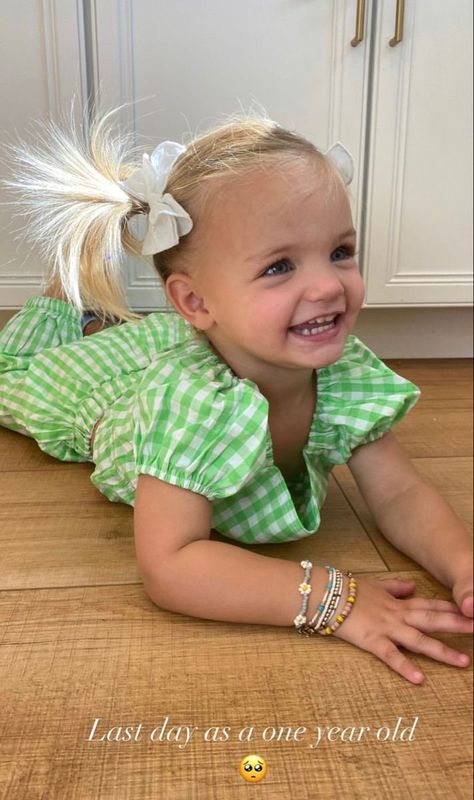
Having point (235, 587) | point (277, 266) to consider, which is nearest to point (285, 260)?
point (277, 266)

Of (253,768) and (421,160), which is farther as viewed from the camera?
(421,160)

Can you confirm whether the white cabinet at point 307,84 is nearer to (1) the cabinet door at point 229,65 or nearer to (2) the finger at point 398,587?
(1) the cabinet door at point 229,65

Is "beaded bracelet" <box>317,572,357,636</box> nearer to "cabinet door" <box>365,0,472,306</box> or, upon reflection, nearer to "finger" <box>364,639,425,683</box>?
"finger" <box>364,639,425,683</box>

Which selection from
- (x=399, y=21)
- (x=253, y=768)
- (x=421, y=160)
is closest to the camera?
(x=253, y=768)

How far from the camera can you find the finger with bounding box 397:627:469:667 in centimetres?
49

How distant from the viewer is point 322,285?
0.52 meters

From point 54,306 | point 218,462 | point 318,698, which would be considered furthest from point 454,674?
point 54,306

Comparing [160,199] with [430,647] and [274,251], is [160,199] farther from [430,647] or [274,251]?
[430,647]

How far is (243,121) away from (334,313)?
0.16 meters

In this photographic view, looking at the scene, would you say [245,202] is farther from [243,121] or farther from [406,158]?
[406,158]

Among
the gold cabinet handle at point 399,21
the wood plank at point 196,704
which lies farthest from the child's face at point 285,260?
the wood plank at point 196,704

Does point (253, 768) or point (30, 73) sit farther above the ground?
point (30, 73)

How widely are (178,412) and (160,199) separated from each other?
163mm

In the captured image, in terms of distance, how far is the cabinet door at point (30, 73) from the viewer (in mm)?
471
